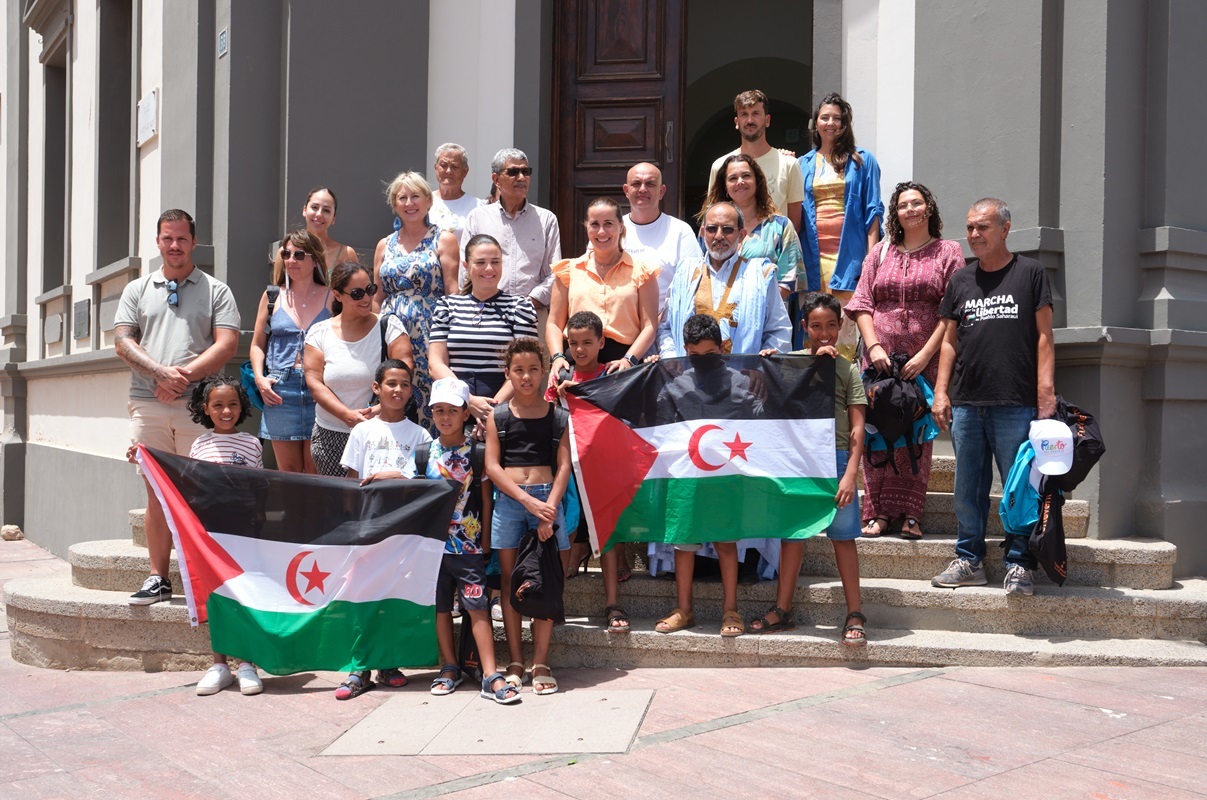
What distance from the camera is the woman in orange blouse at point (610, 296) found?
656 centimetres

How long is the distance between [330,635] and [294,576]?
363 millimetres

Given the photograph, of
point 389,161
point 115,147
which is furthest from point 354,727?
point 115,147

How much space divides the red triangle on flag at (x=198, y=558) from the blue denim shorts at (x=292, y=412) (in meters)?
0.87

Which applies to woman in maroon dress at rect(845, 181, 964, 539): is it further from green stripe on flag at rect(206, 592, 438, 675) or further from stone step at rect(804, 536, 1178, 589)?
green stripe on flag at rect(206, 592, 438, 675)

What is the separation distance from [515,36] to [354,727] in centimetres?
561

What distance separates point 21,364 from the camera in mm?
14023

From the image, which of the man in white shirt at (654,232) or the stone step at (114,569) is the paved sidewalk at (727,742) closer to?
the stone step at (114,569)

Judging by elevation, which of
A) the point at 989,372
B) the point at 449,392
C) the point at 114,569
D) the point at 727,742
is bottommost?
the point at 727,742

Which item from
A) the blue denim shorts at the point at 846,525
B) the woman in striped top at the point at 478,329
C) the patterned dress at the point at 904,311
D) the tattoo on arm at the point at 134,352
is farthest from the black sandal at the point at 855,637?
the tattoo on arm at the point at 134,352

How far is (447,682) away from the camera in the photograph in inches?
229

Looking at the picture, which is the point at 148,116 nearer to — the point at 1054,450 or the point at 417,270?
the point at 417,270

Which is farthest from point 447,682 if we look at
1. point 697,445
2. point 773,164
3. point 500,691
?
point 773,164

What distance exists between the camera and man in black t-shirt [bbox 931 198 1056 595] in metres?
6.07

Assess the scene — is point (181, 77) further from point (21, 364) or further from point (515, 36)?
point (21, 364)
